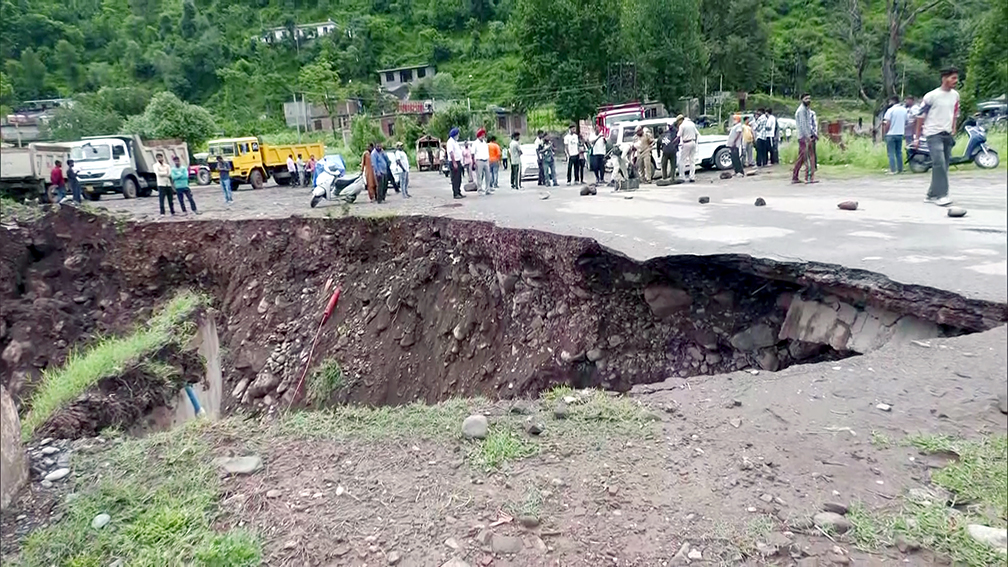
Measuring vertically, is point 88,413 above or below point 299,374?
above

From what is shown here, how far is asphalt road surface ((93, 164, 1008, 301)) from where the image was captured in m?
2.35

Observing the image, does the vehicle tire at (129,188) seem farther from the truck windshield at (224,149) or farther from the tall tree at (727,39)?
the tall tree at (727,39)

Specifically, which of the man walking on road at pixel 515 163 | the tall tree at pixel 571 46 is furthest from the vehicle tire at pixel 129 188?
the tall tree at pixel 571 46

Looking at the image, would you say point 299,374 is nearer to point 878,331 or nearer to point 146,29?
point 878,331

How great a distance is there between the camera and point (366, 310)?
1048cm

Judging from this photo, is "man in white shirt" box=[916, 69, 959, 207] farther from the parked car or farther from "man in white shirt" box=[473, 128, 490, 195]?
the parked car

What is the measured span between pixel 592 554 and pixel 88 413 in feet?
19.1

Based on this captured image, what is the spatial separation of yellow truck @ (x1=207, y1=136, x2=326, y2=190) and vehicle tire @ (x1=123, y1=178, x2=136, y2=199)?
4.03m

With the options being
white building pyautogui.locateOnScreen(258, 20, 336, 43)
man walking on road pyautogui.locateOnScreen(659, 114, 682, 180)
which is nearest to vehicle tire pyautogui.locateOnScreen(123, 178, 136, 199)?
man walking on road pyautogui.locateOnScreen(659, 114, 682, 180)

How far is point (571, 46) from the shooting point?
1496 inches

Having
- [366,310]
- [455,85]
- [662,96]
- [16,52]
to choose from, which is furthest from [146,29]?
[366,310]

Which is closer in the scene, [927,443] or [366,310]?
→ [927,443]

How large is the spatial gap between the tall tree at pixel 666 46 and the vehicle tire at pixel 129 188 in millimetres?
27845

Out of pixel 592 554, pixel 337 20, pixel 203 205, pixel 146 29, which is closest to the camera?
pixel 592 554
